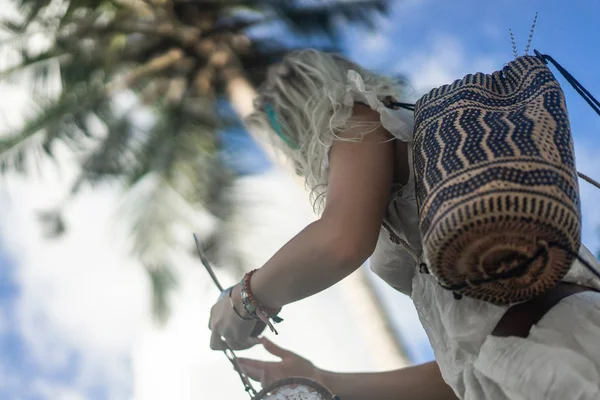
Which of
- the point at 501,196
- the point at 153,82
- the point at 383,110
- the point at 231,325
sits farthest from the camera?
the point at 153,82

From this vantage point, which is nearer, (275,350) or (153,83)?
(275,350)

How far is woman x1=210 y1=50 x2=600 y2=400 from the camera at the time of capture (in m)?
1.17

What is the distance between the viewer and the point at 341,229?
1316 mm

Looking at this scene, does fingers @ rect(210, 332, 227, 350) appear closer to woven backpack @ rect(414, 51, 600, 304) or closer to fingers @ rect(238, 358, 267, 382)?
fingers @ rect(238, 358, 267, 382)

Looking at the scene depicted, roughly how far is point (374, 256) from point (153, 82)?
7703mm

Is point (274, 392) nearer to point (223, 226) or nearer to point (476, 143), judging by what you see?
point (476, 143)

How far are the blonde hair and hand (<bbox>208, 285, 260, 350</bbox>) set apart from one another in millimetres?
314

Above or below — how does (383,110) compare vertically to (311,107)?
below

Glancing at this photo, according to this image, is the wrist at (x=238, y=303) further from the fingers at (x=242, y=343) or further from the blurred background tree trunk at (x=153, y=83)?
the blurred background tree trunk at (x=153, y=83)

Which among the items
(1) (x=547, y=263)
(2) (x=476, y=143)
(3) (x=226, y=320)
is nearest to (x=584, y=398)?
(1) (x=547, y=263)

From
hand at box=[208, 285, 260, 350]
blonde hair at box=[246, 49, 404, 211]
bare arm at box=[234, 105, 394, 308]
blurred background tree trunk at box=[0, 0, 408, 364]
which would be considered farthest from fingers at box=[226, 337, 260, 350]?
blurred background tree trunk at box=[0, 0, 408, 364]

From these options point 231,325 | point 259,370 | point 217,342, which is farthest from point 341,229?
point 259,370

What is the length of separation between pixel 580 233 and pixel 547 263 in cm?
8

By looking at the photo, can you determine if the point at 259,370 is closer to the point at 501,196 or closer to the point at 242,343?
the point at 242,343
